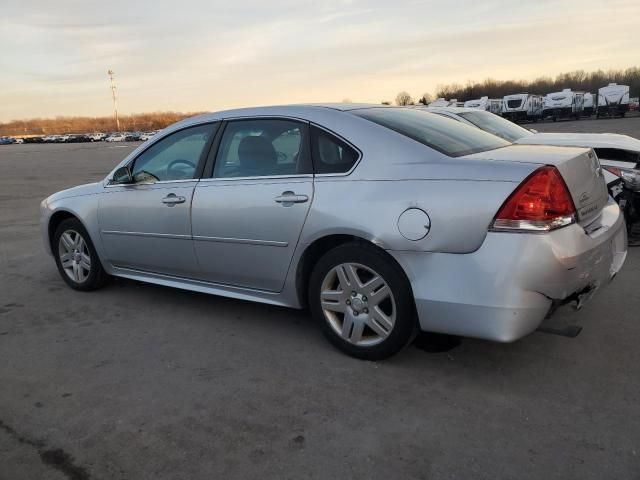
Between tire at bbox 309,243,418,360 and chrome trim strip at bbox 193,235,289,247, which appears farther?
chrome trim strip at bbox 193,235,289,247

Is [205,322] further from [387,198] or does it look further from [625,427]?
[625,427]

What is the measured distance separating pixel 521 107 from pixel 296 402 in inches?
2211

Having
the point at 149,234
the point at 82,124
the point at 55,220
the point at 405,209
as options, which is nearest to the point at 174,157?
the point at 149,234

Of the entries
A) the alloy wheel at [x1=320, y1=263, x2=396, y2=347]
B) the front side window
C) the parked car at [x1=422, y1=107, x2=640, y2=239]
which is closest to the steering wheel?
the front side window

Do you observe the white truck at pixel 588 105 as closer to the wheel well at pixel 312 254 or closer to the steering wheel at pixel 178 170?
the steering wheel at pixel 178 170

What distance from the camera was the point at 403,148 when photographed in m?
3.27

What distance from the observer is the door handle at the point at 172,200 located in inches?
164

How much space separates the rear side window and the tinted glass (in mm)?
65

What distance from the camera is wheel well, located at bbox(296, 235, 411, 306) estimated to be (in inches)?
133

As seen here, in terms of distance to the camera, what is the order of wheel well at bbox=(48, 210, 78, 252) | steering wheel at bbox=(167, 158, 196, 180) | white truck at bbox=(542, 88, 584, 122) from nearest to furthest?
steering wheel at bbox=(167, 158, 196, 180)
wheel well at bbox=(48, 210, 78, 252)
white truck at bbox=(542, 88, 584, 122)

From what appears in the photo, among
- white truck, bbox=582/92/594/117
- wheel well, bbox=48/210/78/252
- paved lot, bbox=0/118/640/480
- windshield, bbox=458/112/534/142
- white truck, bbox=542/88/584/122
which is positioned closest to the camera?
paved lot, bbox=0/118/640/480

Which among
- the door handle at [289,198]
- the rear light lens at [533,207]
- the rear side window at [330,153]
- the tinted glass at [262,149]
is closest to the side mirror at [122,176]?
the tinted glass at [262,149]

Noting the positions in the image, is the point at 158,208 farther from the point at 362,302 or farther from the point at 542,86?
the point at 542,86

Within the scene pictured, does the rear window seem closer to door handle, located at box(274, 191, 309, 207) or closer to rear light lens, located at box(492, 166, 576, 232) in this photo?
rear light lens, located at box(492, 166, 576, 232)
